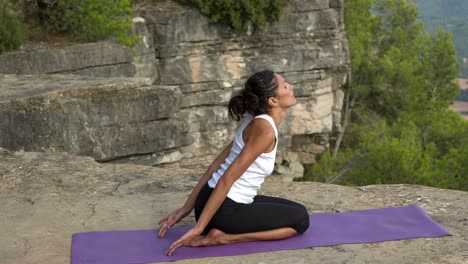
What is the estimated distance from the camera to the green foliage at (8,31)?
37.9 ft

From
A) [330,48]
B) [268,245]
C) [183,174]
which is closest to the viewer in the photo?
[268,245]

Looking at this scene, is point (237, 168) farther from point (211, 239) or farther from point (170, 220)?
point (170, 220)

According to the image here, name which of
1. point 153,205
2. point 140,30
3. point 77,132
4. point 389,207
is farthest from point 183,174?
point 140,30

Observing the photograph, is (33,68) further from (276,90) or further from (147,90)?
(276,90)

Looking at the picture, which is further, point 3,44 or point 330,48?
point 330,48

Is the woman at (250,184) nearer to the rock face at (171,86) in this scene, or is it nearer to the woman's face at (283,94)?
the woman's face at (283,94)

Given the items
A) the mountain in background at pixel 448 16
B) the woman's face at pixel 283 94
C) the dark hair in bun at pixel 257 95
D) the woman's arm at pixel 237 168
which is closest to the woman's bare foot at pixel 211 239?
the woman's arm at pixel 237 168

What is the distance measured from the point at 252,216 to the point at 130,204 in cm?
138

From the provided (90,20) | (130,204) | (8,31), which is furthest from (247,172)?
(90,20)

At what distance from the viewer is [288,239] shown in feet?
14.6

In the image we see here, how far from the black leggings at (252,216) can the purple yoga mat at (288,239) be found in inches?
4.2

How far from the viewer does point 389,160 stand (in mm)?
18312

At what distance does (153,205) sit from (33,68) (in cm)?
659

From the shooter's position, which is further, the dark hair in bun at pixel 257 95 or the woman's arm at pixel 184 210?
the woman's arm at pixel 184 210
